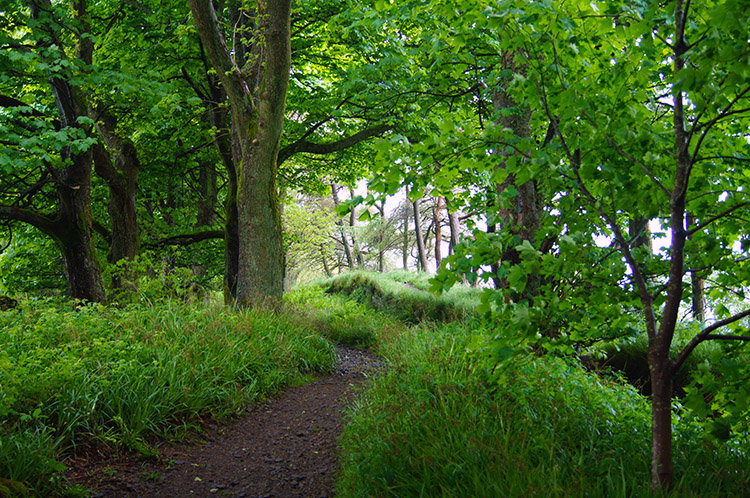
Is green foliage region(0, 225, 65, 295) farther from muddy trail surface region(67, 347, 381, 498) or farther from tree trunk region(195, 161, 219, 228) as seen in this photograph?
muddy trail surface region(67, 347, 381, 498)

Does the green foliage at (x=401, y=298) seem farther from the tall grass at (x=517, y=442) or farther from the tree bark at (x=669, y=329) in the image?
the tree bark at (x=669, y=329)

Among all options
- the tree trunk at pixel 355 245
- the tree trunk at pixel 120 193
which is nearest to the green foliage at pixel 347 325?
the tree trunk at pixel 120 193

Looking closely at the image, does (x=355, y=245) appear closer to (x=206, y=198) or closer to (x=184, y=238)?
(x=206, y=198)

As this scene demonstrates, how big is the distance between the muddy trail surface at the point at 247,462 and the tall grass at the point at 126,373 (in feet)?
0.58

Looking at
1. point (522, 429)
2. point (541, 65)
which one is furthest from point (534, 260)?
point (522, 429)

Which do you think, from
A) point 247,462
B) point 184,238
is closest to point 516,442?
point 247,462

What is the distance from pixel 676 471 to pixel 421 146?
7.80ft

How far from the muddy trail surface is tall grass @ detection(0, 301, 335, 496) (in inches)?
7.0

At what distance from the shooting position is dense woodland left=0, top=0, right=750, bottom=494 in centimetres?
209

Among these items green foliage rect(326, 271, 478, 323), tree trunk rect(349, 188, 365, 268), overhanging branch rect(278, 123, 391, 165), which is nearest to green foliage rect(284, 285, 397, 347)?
green foliage rect(326, 271, 478, 323)

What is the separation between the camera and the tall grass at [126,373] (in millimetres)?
3348

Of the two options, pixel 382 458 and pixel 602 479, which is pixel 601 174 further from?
pixel 382 458

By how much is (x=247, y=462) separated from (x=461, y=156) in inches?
131

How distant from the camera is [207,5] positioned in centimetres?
646
